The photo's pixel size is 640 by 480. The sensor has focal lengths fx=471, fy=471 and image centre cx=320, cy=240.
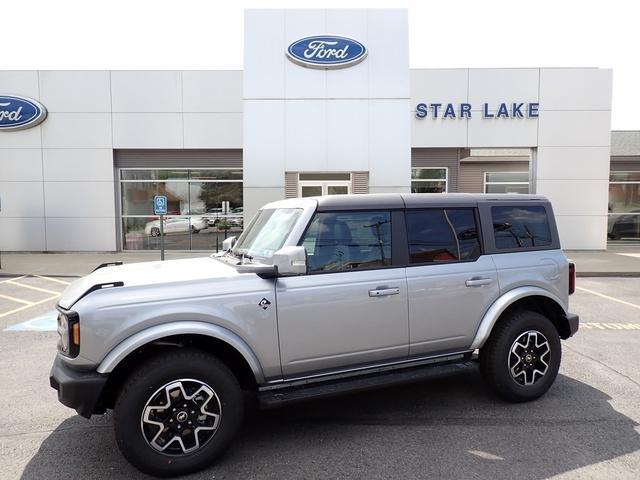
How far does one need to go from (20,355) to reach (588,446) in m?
6.14

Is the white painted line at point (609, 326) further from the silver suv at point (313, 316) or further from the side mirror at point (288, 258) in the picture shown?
the side mirror at point (288, 258)

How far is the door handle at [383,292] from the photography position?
367cm

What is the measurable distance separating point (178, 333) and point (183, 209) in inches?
623

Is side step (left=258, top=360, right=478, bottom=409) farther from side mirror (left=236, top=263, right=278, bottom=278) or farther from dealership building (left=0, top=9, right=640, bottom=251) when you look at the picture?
dealership building (left=0, top=9, right=640, bottom=251)

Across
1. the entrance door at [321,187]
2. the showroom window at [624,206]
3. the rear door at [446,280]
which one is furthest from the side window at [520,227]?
the showroom window at [624,206]

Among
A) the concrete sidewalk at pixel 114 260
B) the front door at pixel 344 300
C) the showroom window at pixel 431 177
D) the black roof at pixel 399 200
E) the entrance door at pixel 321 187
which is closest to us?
the front door at pixel 344 300

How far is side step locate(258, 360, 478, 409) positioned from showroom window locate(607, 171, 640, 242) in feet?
66.9

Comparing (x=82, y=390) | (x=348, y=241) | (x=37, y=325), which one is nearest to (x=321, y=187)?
(x=37, y=325)

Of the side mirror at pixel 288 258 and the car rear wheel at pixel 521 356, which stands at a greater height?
the side mirror at pixel 288 258

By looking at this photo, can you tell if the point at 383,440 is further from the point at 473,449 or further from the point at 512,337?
the point at 512,337

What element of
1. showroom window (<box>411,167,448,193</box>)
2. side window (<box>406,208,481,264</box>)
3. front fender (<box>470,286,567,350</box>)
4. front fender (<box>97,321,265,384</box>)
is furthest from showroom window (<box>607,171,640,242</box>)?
front fender (<box>97,321,265,384</box>)

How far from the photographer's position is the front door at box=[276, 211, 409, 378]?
11.4 ft

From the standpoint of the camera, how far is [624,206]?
20.7 metres

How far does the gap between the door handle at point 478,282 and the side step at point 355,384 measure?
691mm
